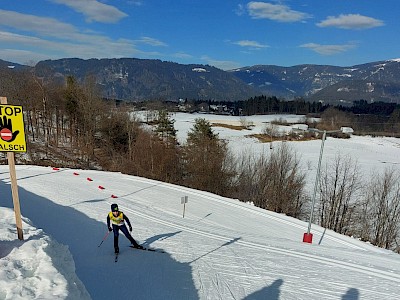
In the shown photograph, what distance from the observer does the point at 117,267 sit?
951cm

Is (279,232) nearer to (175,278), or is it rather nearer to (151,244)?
(151,244)

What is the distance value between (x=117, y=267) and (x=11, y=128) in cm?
519

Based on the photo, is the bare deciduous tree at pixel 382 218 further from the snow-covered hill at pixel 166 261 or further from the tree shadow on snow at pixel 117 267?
the tree shadow on snow at pixel 117 267

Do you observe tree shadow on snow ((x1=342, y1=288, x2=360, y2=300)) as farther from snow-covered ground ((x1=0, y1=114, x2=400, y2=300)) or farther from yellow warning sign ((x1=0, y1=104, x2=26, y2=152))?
yellow warning sign ((x1=0, y1=104, x2=26, y2=152))

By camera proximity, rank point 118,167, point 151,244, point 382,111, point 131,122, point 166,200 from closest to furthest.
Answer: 1. point 151,244
2. point 166,200
3. point 118,167
4. point 131,122
5. point 382,111

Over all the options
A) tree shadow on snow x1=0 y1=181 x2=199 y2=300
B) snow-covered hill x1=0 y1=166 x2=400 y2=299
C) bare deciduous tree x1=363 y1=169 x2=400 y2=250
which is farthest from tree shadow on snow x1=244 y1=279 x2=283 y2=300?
bare deciduous tree x1=363 y1=169 x2=400 y2=250

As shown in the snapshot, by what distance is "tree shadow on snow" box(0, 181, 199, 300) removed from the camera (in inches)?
324

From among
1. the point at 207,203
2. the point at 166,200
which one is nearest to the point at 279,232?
the point at 207,203

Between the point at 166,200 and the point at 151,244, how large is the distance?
1044 cm

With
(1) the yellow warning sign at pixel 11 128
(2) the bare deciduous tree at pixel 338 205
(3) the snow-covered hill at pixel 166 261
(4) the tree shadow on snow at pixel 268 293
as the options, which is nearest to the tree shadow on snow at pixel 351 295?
(3) the snow-covered hill at pixel 166 261

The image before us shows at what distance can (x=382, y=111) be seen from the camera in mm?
135750

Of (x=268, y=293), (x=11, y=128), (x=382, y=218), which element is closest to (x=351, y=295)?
(x=268, y=293)

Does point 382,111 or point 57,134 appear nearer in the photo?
point 57,134

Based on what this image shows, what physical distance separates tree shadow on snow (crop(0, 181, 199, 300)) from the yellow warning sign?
238 centimetres
